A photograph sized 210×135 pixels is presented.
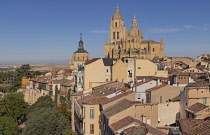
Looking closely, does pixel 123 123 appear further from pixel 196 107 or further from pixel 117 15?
pixel 117 15

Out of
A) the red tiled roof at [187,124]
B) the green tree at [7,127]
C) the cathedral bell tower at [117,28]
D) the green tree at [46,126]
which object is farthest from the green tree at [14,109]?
the cathedral bell tower at [117,28]

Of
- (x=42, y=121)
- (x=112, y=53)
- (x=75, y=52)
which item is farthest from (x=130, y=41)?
(x=42, y=121)

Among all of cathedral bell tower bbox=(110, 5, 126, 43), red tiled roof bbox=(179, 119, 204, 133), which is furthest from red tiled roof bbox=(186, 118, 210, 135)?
cathedral bell tower bbox=(110, 5, 126, 43)

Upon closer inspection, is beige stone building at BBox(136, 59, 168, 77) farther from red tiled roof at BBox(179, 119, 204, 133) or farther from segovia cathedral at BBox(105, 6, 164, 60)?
red tiled roof at BBox(179, 119, 204, 133)

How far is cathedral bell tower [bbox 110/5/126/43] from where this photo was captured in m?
111

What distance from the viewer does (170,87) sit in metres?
34.2

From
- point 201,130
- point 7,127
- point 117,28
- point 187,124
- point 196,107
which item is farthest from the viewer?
point 117,28

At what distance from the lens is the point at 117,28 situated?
11125cm

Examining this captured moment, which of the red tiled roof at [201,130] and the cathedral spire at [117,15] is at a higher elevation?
the cathedral spire at [117,15]

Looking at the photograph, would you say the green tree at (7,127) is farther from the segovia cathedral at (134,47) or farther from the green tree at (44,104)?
the segovia cathedral at (134,47)

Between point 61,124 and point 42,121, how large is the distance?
234 cm

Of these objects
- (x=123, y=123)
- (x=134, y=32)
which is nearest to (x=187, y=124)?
(x=123, y=123)

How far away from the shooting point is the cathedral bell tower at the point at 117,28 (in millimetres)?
110875

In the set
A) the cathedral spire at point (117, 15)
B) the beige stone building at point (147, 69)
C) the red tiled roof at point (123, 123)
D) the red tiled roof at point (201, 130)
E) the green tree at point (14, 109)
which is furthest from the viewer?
the cathedral spire at point (117, 15)
